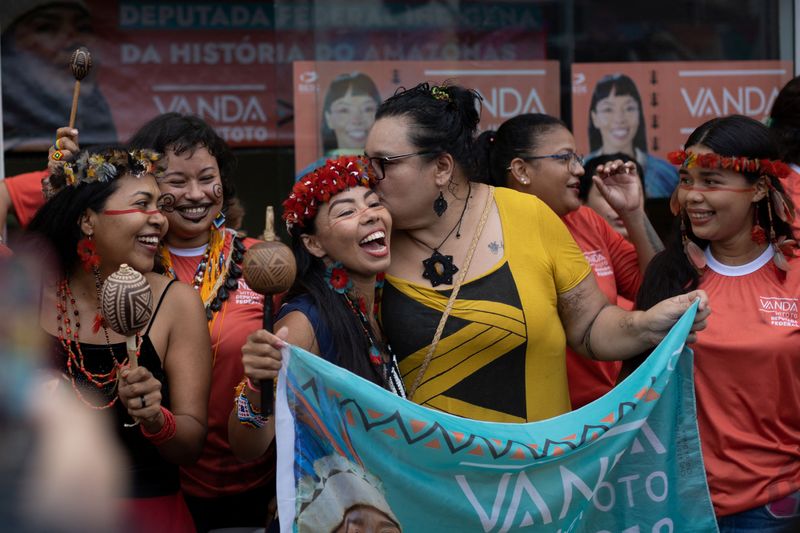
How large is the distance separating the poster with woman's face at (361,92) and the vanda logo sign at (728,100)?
868 mm

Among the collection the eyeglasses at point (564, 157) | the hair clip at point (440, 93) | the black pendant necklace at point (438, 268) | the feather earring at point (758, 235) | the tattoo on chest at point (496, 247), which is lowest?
the black pendant necklace at point (438, 268)

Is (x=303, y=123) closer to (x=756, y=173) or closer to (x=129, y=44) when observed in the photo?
(x=129, y=44)

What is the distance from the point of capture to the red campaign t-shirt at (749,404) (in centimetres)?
387

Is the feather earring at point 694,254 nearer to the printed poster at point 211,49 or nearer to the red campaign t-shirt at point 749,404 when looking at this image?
the red campaign t-shirt at point 749,404

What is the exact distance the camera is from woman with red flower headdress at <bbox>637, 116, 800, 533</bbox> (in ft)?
12.7

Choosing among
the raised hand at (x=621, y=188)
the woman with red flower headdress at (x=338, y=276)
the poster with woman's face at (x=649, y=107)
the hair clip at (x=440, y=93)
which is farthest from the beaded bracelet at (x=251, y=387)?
the poster with woman's face at (x=649, y=107)

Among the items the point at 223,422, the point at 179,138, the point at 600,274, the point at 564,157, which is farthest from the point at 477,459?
the point at 564,157

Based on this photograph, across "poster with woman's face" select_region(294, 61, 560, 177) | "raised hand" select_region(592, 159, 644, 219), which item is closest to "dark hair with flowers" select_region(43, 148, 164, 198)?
"raised hand" select_region(592, 159, 644, 219)

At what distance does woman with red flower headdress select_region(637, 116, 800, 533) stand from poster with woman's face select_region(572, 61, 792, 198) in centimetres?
254

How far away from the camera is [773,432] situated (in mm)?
3924

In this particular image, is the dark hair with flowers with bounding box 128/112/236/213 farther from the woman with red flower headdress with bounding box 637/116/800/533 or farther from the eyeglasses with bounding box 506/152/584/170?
the woman with red flower headdress with bounding box 637/116/800/533

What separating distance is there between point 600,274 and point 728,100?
2483 millimetres

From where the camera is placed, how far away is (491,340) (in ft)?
12.3

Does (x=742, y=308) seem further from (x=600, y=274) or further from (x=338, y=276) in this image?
(x=338, y=276)
